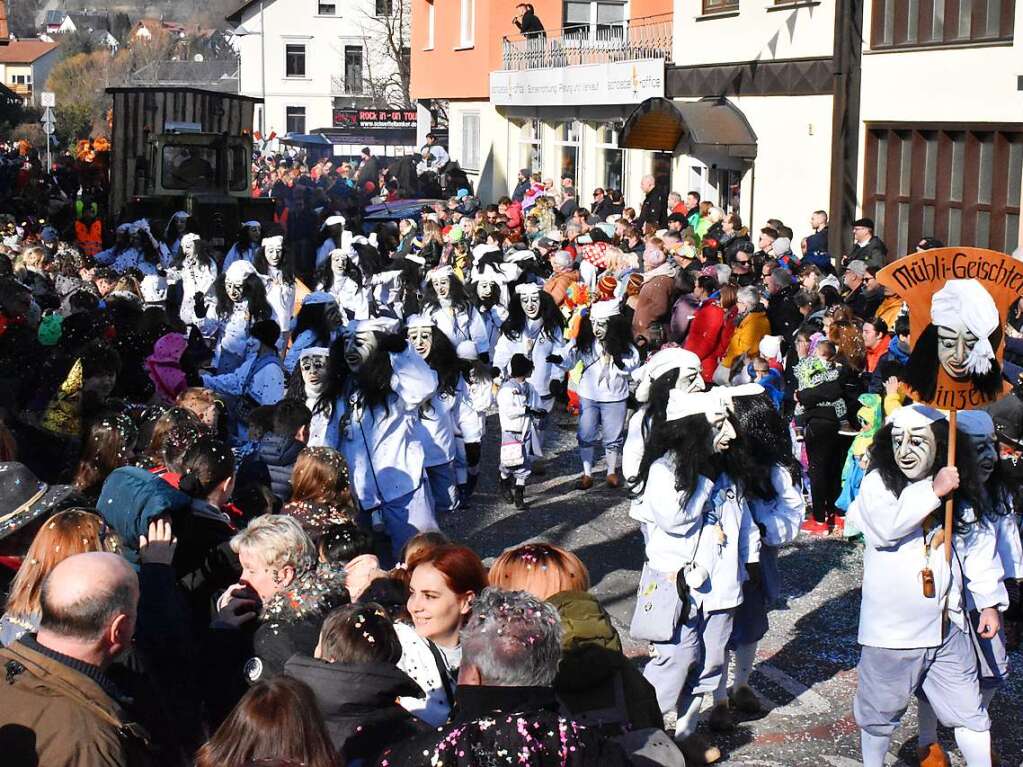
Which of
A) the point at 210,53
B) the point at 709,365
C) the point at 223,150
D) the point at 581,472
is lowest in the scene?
the point at 581,472

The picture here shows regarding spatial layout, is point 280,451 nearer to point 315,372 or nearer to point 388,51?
point 315,372

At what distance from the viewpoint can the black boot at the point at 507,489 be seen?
1117 centimetres

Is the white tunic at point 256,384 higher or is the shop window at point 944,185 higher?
the shop window at point 944,185

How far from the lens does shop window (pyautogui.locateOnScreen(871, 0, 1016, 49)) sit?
52.6 feet

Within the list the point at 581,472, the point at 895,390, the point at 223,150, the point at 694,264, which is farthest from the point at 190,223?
the point at 895,390

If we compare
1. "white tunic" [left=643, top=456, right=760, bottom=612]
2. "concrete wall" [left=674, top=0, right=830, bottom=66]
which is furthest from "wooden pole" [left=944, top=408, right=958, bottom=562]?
"concrete wall" [left=674, top=0, right=830, bottom=66]

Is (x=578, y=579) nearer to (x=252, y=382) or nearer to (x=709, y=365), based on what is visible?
(x=252, y=382)

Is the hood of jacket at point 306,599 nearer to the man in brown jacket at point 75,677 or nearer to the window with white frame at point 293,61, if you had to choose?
the man in brown jacket at point 75,677

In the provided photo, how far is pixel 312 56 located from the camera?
6775 centimetres

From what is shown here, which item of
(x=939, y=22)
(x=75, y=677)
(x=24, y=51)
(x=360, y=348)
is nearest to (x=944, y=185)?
(x=939, y=22)

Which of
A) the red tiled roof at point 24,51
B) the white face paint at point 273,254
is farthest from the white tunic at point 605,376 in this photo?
the red tiled roof at point 24,51

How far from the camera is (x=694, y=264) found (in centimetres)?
1523

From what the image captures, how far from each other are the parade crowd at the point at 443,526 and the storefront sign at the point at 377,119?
34.5 metres

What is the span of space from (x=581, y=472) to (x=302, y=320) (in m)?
3.19
